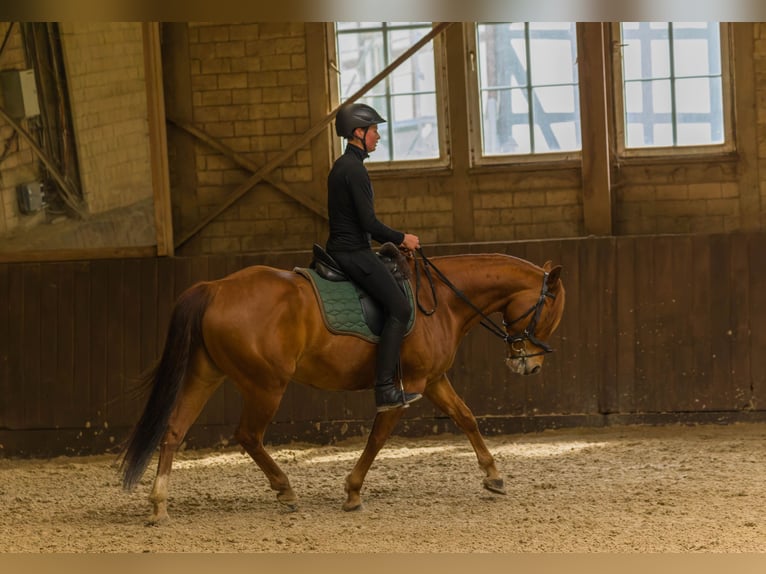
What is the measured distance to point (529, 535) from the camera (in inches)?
174

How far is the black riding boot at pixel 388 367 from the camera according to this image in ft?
15.9

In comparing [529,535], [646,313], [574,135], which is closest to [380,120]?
[529,535]

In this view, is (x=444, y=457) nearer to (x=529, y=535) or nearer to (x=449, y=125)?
(x=529, y=535)

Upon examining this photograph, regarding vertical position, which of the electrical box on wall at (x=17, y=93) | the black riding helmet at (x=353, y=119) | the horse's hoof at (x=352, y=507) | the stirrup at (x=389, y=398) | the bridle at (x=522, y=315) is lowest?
the horse's hoof at (x=352, y=507)

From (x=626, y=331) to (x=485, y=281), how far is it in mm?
2650

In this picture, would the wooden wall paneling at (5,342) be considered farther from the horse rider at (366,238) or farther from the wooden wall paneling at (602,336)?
the wooden wall paneling at (602,336)

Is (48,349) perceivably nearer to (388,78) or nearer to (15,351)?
(15,351)

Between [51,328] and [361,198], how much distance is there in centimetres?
366

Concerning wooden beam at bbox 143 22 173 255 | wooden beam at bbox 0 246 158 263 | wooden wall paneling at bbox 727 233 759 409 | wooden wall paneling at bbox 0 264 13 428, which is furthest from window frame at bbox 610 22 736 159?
wooden wall paneling at bbox 0 264 13 428

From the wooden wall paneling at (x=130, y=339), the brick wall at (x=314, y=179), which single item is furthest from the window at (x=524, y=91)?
the wooden wall paneling at (x=130, y=339)

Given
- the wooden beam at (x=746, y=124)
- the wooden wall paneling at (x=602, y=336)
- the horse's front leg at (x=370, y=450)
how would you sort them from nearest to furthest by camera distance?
1. the horse's front leg at (x=370, y=450)
2. the wooden wall paneling at (x=602, y=336)
3. the wooden beam at (x=746, y=124)

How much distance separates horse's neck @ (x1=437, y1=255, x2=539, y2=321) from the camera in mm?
5199

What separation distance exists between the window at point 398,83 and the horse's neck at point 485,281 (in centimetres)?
361

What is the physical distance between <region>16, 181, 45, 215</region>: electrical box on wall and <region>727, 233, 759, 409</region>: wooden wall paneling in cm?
507
